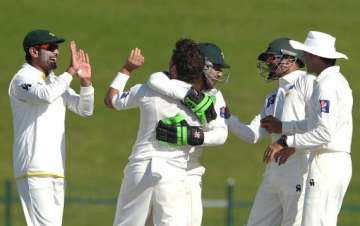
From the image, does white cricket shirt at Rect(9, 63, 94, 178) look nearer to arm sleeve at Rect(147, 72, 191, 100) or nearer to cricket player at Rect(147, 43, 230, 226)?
arm sleeve at Rect(147, 72, 191, 100)

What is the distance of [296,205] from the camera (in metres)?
13.5

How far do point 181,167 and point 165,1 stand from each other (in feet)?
79.4

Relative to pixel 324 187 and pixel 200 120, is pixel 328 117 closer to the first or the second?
pixel 324 187

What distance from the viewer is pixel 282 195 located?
1357cm

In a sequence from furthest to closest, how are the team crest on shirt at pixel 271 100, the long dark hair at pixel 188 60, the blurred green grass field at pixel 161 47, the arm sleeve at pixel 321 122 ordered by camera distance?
the blurred green grass field at pixel 161 47
the team crest on shirt at pixel 271 100
the arm sleeve at pixel 321 122
the long dark hair at pixel 188 60

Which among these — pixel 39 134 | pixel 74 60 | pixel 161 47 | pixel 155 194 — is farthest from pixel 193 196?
pixel 161 47

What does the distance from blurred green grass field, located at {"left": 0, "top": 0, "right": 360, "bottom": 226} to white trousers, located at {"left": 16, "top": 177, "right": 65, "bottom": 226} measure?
10.6 metres

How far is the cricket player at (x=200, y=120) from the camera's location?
12680 mm

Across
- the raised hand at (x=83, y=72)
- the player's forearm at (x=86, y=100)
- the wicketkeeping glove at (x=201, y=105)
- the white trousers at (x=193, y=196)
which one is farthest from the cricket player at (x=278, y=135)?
the raised hand at (x=83, y=72)

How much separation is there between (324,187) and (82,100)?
7.82 ft

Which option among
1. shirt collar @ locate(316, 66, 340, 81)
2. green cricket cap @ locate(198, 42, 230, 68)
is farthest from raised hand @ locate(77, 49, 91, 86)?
shirt collar @ locate(316, 66, 340, 81)

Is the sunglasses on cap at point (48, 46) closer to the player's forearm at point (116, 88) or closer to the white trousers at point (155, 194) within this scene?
the player's forearm at point (116, 88)

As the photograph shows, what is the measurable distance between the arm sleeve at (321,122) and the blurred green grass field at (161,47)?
1080 cm

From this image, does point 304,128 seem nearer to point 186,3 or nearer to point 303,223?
point 303,223
